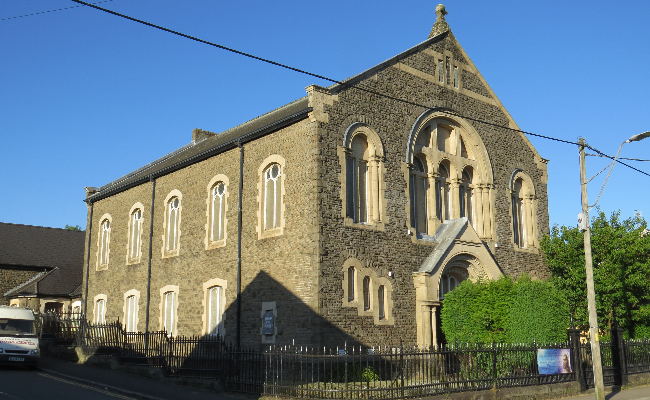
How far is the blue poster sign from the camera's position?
17297mm

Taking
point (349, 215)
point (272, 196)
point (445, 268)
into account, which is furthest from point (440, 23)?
point (272, 196)

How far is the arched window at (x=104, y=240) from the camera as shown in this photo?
31.4 m

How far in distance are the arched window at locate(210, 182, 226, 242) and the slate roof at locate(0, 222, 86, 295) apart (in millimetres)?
16975

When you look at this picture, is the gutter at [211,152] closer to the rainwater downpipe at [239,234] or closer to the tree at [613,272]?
the rainwater downpipe at [239,234]

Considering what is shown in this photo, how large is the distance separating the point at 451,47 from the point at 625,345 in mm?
12718

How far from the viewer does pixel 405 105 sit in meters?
21.8

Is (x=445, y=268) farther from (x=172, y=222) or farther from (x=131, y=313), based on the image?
(x=131, y=313)

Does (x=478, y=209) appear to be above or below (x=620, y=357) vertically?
above

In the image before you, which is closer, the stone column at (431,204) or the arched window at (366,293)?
the arched window at (366,293)

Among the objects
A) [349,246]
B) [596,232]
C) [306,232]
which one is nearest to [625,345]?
[596,232]

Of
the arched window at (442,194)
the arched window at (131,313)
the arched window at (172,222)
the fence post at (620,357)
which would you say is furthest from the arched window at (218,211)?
the fence post at (620,357)

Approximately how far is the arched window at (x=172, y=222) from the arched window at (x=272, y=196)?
6282mm

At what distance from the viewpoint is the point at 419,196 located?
22.0 meters

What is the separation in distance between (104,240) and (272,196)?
1489cm
